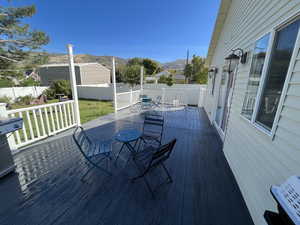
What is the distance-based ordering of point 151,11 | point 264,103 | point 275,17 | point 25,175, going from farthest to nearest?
point 151,11
point 25,175
point 264,103
point 275,17

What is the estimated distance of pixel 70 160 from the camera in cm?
260

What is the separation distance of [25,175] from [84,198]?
4.24 feet

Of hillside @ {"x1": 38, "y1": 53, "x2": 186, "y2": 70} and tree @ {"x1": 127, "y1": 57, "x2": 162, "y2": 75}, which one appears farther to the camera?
tree @ {"x1": 127, "y1": 57, "x2": 162, "y2": 75}

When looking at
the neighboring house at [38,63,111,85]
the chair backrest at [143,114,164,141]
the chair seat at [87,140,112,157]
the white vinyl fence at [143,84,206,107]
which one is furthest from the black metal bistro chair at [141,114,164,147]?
the neighboring house at [38,63,111,85]

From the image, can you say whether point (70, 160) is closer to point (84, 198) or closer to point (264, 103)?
Answer: point (84, 198)

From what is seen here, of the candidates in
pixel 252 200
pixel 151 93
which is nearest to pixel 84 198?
pixel 252 200

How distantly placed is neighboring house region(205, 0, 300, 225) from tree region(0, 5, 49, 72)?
10.1 m

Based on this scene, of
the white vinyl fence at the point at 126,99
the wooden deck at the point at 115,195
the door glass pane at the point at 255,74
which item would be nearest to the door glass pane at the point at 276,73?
the door glass pane at the point at 255,74

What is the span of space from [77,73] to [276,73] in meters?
17.3

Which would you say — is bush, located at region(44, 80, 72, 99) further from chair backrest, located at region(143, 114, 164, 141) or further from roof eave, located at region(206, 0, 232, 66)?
roof eave, located at region(206, 0, 232, 66)

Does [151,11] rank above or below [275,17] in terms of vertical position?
above

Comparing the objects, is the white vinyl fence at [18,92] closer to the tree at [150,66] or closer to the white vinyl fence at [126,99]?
the white vinyl fence at [126,99]

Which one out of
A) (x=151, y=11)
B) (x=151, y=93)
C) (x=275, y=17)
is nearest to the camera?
(x=275, y=17)

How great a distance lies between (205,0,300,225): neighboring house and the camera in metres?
1.15
